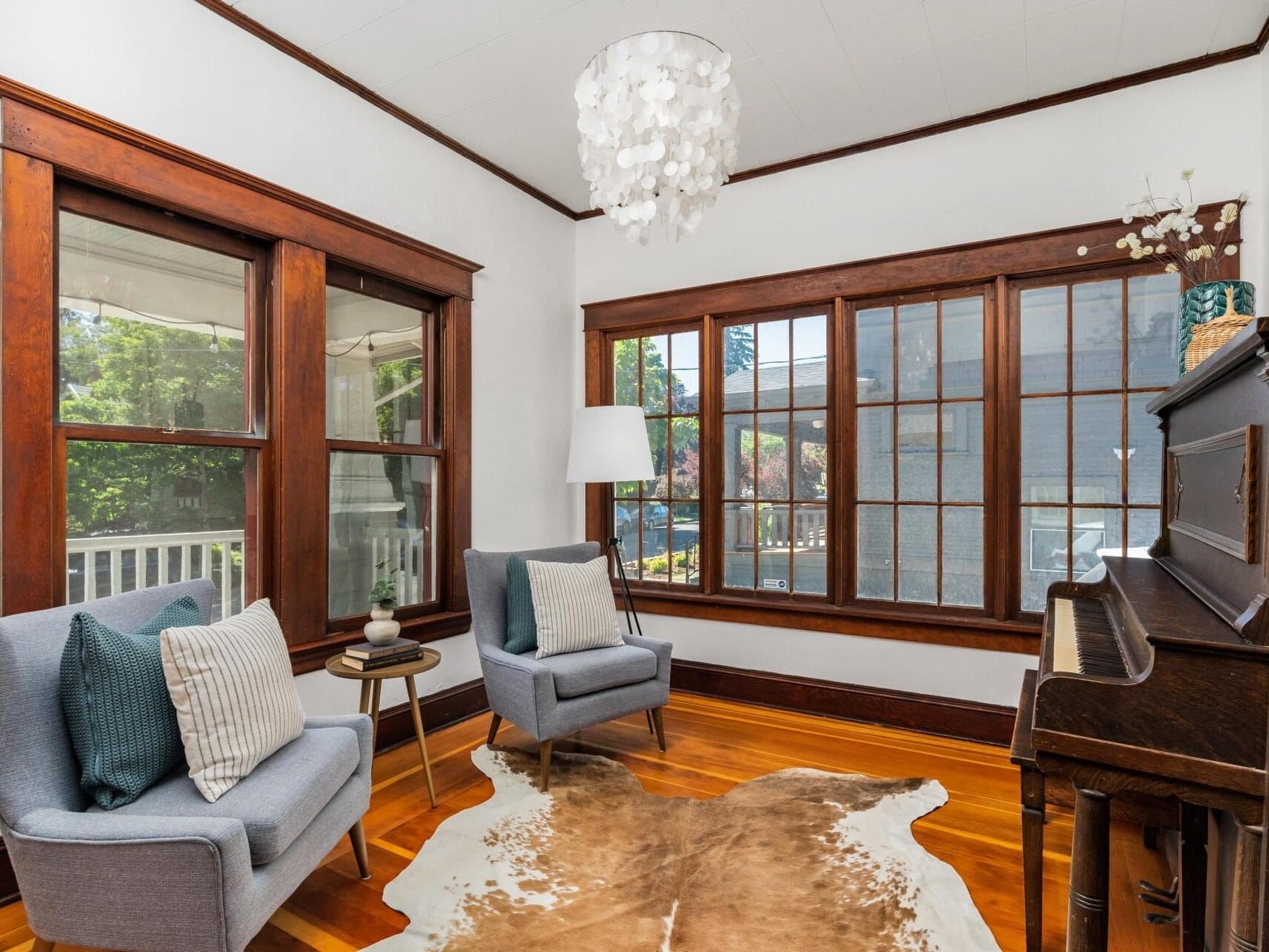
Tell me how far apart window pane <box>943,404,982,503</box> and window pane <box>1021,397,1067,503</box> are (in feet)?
0.64

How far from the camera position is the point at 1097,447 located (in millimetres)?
3150

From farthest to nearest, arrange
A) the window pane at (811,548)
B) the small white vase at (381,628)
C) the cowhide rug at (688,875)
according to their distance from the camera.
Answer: the window pane at (811,548) → the small white vase at (381,628) → the cowhide rug at (688,875)

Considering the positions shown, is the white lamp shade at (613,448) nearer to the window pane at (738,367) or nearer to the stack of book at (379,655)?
the window pane at (738,367)

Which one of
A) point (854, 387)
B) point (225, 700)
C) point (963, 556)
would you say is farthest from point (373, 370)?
point (963, 556)

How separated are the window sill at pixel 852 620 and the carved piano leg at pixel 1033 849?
162 centimetres

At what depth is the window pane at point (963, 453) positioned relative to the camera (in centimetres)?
340

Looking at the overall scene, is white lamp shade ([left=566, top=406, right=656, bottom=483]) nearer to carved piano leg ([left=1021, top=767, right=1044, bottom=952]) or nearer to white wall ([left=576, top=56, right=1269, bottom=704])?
white wall ([left=576, top=56, right=1269, bottom=704])

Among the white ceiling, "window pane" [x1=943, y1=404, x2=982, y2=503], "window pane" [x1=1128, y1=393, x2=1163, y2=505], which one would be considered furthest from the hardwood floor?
the white ceiling

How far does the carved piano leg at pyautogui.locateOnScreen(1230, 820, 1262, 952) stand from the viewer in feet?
3.56

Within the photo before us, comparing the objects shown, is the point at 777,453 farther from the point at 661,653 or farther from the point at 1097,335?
the point at 1097,335

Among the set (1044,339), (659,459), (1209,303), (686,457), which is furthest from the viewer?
(659,459)

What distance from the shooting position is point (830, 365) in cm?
373

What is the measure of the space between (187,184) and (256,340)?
60 cm

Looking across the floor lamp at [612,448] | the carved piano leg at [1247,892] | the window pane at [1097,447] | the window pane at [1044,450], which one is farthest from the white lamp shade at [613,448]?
the carved piano leg at [1247,892]
